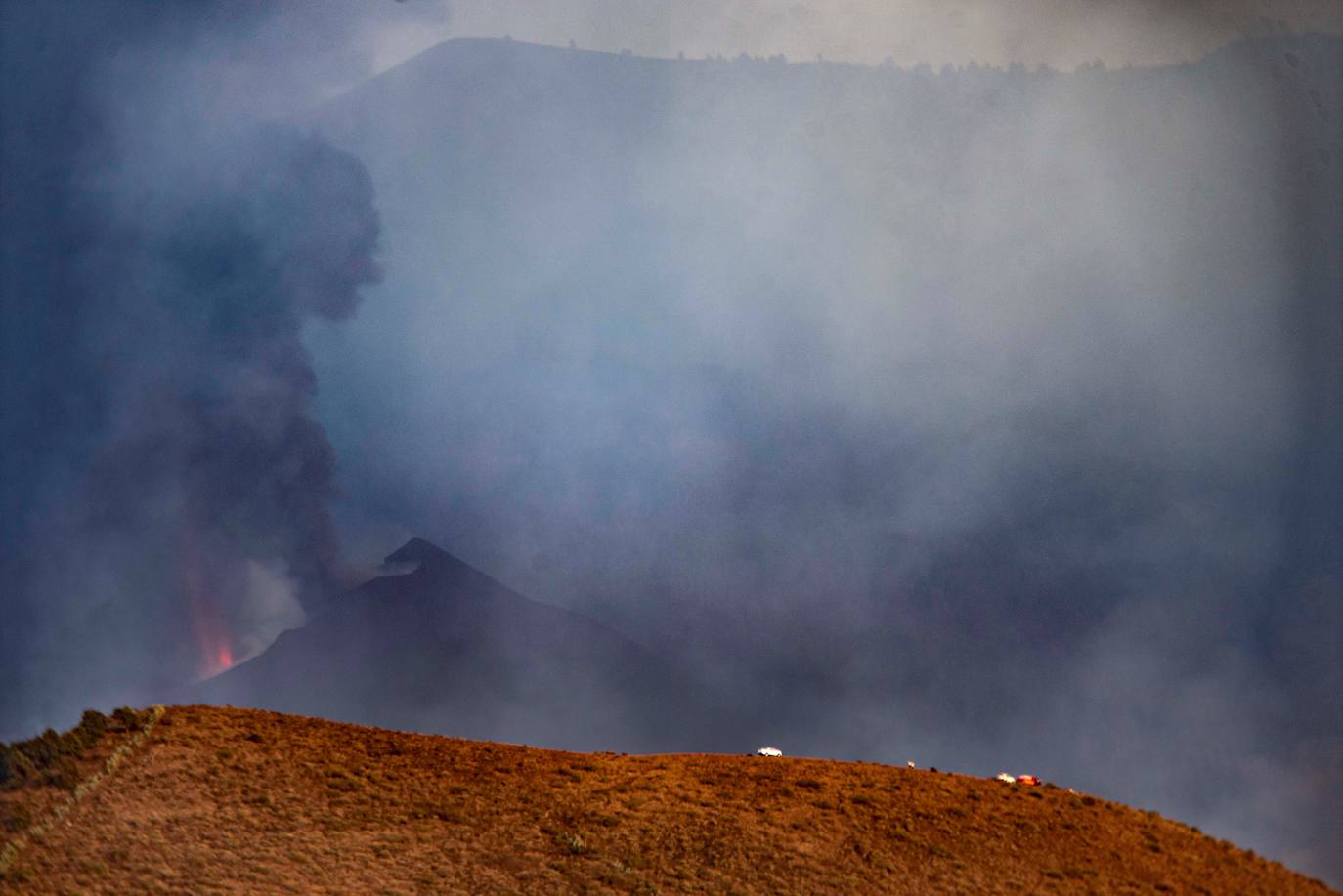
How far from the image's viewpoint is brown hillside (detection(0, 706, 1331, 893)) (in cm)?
1639

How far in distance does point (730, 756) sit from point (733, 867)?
16.2 ft

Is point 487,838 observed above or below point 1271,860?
below

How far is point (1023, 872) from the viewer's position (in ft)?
55.7

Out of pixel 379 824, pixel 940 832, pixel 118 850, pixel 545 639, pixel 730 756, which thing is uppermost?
pixel 545 639

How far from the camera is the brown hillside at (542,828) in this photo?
645 inches

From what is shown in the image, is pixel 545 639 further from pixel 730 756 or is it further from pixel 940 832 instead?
pixel 940 832

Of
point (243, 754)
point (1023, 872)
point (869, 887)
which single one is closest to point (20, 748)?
point (243, 754)

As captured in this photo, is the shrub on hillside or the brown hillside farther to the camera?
the shrub on hillside

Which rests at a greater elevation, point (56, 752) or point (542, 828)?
point (542, 828)

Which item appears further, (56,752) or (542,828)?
(56,752)

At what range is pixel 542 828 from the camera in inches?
722

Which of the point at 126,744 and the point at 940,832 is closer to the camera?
the point at 940,832

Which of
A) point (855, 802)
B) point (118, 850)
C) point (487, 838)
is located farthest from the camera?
point (855, 802)

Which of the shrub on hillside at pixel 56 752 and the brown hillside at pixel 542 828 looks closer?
the brown hillside at pixel 542 828
